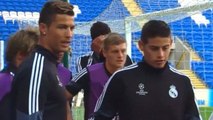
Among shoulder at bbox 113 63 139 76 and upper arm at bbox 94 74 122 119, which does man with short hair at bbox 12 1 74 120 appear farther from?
shoulder at bbox 113 63 139 76

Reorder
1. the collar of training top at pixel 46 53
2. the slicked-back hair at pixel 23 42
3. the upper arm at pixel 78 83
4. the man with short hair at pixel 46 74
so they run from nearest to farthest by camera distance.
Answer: the man with short hair at pixel 46 74 → the collar of training top at pixel 46 53 → the slicked-back hair at pixel 23 42 → the upper arm at pixel 78 83

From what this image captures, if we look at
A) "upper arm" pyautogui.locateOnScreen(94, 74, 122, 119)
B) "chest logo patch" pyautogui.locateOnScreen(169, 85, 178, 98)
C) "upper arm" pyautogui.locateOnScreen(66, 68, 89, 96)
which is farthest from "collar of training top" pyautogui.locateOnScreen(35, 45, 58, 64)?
"upper arm" pyautogui.locateOnScreen(66, 68, 89, 96)

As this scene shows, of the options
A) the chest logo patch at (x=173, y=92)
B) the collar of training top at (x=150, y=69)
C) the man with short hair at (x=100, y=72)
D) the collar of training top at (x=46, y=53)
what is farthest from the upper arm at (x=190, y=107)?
the man with short hair at (x=100, y=72)

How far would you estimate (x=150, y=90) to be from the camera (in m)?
3.23

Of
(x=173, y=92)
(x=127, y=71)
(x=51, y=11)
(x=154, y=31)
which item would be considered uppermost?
(x=51, y=11)

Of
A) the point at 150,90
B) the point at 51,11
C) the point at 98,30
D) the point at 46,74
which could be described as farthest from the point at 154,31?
the point at 98,30

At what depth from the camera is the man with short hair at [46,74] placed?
261 centimetres

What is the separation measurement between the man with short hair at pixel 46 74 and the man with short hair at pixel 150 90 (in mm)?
504

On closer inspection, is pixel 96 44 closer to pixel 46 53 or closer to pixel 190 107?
pixel 190 107

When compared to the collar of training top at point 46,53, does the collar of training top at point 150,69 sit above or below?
below

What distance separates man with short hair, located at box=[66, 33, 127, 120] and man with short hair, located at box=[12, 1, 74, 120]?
61.5 inches

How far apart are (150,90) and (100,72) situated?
1.40 meters

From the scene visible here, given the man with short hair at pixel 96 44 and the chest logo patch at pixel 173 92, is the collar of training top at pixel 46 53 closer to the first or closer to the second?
the chest logo patch at pixel 173 92

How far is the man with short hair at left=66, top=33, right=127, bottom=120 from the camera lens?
4.40m
